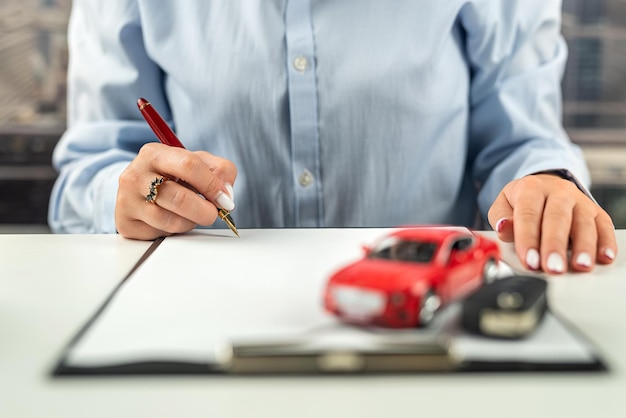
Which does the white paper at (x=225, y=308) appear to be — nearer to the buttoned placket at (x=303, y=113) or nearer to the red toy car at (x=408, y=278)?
the red toy car at (x=408, y=278)

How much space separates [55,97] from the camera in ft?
7.48

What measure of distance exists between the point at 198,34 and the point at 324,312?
2.12 feet

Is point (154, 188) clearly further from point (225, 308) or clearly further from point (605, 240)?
point (605, 240)

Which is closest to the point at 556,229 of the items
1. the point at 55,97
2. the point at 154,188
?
Result: the point at 154,188

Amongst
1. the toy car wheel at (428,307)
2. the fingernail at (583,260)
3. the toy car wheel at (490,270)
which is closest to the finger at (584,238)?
the fingernail at (583,260)

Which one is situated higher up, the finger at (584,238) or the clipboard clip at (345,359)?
the clipboard clip at (345,359)

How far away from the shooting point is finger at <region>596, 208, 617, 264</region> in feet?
2.10

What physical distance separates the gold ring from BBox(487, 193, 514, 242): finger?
32 centimetres

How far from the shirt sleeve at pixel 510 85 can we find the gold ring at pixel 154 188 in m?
0.45

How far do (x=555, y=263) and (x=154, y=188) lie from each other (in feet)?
1.23

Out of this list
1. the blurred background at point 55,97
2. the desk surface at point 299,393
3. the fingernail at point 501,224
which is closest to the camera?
the desk surface at point 299,393

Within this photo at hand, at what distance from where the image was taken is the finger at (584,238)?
0.61 metres

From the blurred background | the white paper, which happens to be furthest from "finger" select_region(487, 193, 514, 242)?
the blurred background

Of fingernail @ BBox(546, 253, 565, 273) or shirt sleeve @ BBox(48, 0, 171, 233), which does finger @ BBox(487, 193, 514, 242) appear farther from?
shirt sleeve @ BBox(48, 0, 171, 233)
